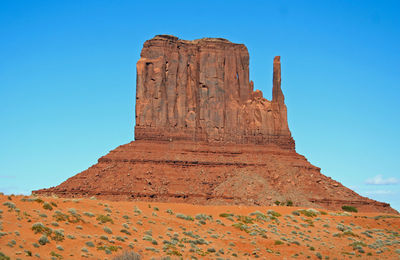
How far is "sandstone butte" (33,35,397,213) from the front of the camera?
261 feet

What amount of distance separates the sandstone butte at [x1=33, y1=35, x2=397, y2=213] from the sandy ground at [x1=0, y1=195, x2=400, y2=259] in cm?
2427

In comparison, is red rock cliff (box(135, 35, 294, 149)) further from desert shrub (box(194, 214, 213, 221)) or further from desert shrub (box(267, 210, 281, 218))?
desert shrub (box(194, 214, 213, 221))

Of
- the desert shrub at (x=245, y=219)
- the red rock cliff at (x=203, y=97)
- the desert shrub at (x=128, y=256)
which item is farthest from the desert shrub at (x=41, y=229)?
the red rock cliff at (x=203, y=97)

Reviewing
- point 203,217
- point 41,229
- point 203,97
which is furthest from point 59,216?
point 203,97

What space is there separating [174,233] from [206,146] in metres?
52.4

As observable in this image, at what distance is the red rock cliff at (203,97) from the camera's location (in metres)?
93.4

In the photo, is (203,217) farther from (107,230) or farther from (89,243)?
(89,243)

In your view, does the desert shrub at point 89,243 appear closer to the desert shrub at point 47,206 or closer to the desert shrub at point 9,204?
the desert shrub at point 9,204

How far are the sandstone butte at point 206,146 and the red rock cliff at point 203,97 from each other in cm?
16

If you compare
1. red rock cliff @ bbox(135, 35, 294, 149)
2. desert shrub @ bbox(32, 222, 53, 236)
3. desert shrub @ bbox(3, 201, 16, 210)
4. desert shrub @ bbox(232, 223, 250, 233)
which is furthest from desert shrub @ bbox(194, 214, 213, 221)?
red rock cliff @ bbox(135, 35, 294, 149)

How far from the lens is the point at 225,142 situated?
93875mm

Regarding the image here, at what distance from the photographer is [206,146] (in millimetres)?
91250

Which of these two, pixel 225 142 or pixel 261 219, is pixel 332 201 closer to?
pixel 225 142

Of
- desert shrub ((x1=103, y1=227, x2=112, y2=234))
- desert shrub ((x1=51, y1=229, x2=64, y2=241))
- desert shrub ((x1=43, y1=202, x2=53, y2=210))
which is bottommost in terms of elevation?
desert shrub ((x1=51, y1=229, x2=64, y2=241))
